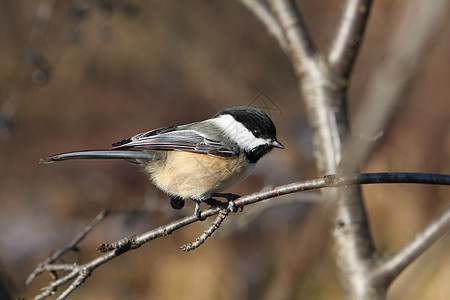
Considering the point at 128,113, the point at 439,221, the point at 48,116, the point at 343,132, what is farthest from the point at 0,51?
the point at 439,221

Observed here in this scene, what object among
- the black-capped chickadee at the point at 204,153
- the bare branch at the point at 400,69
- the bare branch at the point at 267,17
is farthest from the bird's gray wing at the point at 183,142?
the bare branch at the point at 400,69

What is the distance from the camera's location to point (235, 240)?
6.83 metres

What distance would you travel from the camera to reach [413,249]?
186 centimetres

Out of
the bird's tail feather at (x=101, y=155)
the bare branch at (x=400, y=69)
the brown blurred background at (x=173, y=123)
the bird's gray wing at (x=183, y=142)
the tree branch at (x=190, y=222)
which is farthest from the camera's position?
the brown blurred background at (x=173, y=123)

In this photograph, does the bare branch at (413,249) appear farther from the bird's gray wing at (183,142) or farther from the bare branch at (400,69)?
the bare branch at (400,69)

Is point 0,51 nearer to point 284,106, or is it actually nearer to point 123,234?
point 123,234

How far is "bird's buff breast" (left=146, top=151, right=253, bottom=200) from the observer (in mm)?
2127

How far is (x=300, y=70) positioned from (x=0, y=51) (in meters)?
7.05

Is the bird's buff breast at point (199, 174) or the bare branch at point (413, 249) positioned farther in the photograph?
the bird's buff breast at point (199, 174)

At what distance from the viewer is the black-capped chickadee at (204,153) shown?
212 centimetres

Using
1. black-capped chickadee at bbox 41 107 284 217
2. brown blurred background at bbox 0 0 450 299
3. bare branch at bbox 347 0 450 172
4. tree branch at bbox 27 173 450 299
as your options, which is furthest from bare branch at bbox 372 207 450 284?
brown blurred background at bbox 0 0 450 299

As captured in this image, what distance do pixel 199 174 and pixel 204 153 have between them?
4.2 inches

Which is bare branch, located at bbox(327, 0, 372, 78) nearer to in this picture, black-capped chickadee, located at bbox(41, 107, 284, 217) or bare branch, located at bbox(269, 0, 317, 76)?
bare branch, located at bbox(269, 0, 317, 76)

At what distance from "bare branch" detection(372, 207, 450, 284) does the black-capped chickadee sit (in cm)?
66
